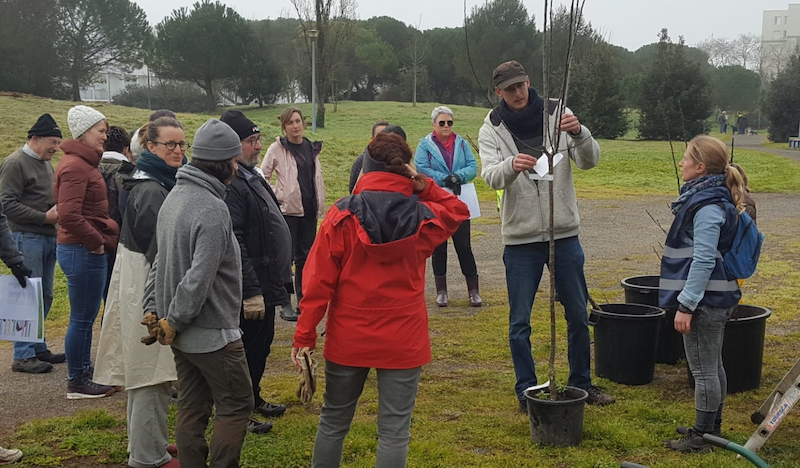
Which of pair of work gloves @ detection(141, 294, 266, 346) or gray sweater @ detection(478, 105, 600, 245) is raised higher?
gray sweater @ detection(478, 105, 600, 245)

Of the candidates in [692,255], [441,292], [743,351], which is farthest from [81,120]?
[743,351]

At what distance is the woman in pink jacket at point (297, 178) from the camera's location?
788 cm

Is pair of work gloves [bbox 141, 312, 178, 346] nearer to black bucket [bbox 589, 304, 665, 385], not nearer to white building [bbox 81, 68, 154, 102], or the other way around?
black bucket [bbox 589, 304, 665, 385]

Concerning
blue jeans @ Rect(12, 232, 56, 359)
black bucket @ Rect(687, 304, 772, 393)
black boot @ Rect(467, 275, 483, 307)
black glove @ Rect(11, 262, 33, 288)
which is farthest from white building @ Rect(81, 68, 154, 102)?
black bucket @ Rect(687, 304, 772, 393)

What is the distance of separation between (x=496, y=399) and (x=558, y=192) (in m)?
1.57

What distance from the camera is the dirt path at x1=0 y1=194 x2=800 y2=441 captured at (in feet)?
18.9

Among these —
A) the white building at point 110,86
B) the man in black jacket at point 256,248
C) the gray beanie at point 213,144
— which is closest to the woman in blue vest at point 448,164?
the man in black jacket at point 256,248

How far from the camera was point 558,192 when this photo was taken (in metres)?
5.01

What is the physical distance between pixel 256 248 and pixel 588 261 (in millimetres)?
7777

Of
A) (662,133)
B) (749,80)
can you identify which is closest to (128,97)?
(662,133)

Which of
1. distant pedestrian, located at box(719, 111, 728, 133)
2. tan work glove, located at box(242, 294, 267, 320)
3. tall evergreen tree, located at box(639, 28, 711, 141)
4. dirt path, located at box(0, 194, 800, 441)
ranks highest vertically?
tall evergreen tree, located at box(639, 28, 711, 141)

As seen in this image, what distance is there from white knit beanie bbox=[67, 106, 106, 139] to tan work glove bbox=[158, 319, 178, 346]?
2451 mm

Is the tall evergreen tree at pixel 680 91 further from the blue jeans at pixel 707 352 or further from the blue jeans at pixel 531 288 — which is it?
the blue jeans at pixel 707 352

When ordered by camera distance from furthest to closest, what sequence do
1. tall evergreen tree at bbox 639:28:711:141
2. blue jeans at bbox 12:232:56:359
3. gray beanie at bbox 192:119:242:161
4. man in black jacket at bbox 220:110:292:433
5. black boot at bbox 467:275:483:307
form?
tall evergreen tree at bbox 639:28:711:141 < black boot at bbox 467:275:483:307 < blue jeans at bbox 12:232:56:359 < man in black jacket at bbox 220:110:292:433 < gray beanie at bbox 192:119:242:161
